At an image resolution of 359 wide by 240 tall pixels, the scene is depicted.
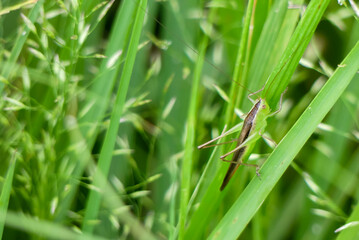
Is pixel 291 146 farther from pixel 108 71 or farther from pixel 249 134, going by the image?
pixel 108 71

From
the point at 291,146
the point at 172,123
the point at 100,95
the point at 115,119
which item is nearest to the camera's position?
the point at 291,146

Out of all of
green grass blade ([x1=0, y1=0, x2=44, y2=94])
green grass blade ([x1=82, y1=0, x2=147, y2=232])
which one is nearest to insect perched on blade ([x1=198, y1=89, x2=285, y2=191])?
green grass blade ([x1=82, y1=0, x2=147, y2=232])

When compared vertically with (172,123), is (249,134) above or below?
above

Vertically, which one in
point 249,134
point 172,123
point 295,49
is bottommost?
point 172,123

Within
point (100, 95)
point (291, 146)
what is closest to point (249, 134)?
point (291, 146)

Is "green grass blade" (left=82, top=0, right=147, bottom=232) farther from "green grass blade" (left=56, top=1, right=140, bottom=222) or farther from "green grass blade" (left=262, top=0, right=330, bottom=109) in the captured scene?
"green grass blade" (left=262, top=0, right=330, bottom=109)

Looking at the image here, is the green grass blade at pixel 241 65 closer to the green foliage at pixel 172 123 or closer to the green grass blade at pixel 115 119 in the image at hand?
the green foliage at pixel 172 123

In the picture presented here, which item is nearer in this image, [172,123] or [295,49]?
[295,49]
